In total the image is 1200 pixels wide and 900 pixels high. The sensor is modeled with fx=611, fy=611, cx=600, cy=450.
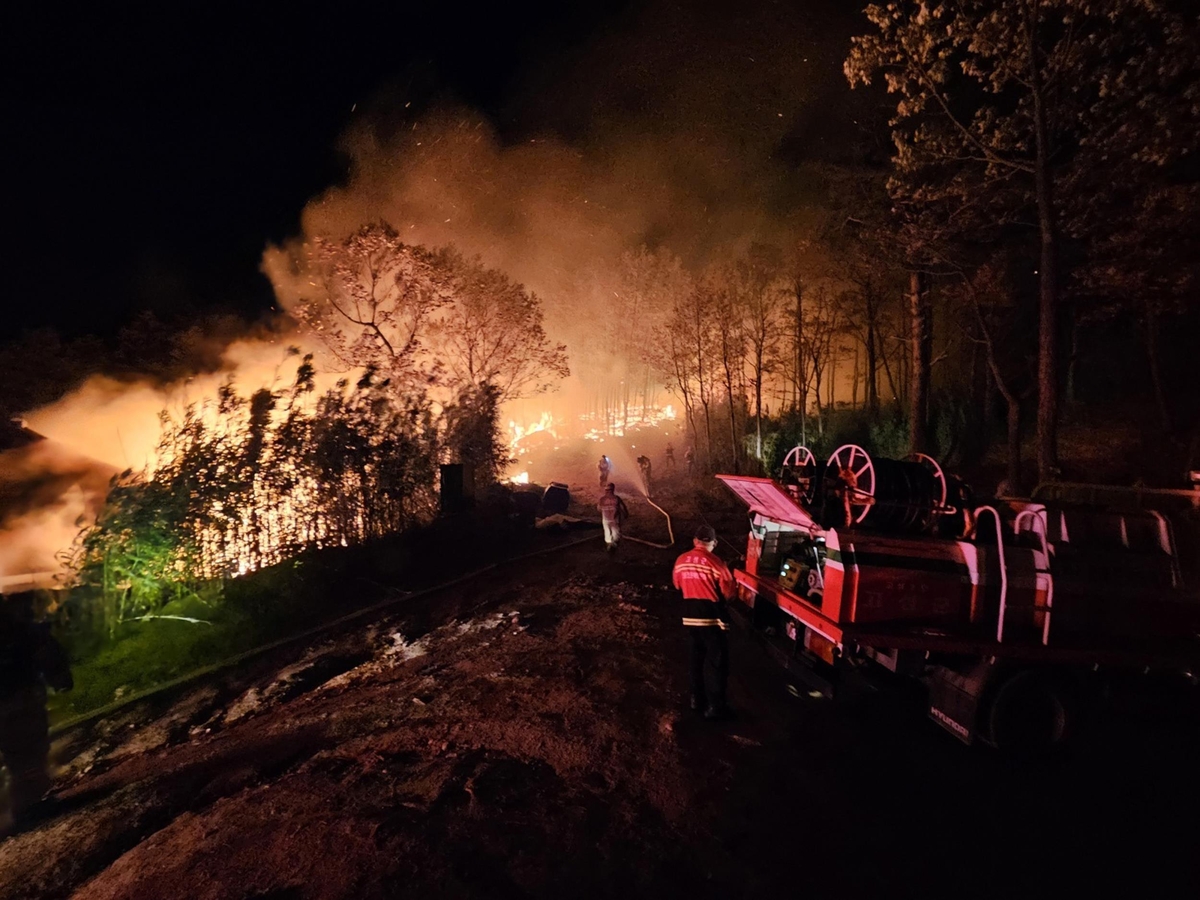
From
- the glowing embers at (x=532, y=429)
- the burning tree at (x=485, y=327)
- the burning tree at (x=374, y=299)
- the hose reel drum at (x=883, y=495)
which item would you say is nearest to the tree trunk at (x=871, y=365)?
the burning tree at (x=485, y=327)

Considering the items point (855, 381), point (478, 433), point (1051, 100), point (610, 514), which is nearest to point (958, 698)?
point (610, 514)

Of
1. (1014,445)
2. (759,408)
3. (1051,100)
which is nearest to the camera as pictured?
(1051,100)

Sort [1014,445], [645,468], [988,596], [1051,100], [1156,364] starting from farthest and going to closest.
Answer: [645,468] < [1156,364] < [1014,445] < [1051,100] < [988,596]

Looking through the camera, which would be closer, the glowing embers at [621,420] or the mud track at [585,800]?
the mud track at [585,800]

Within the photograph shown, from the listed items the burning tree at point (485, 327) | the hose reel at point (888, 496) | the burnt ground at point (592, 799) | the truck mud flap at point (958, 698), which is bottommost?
the burnt ground at point (592, 799)

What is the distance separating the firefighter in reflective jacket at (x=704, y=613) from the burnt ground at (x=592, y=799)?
0.22 m

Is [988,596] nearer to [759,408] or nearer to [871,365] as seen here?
[759,408]

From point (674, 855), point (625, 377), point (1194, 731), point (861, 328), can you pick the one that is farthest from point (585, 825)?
point (625, 377)

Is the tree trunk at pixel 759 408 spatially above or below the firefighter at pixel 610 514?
above

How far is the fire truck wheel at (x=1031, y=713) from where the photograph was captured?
4.51m

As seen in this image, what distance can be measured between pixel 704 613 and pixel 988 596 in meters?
2.09

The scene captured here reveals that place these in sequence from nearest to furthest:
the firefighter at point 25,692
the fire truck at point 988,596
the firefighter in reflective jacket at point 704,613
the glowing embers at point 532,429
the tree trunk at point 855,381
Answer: the fire truck at point 988,596 → the firefighter in reflective jacket at point 704,613 → the firefighter at point 25,692 → the tree trunk at point 855,381 → the glowing embers at point 532,429

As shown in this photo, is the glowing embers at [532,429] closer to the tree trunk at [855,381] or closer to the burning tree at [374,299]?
the burning tree at [374,299]

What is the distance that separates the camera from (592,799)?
13.0 feet
